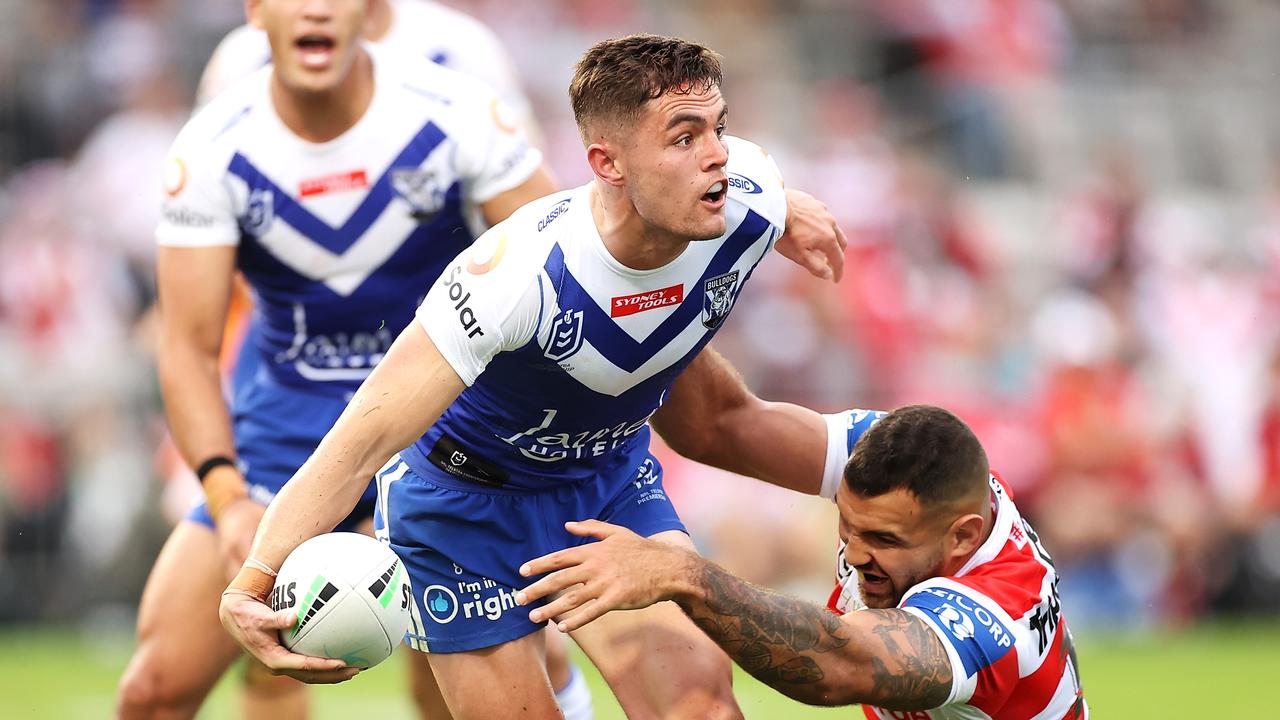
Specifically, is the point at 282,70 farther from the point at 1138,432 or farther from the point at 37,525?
the point at 1138,432

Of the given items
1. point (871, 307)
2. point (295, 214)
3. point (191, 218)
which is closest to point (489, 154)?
point (295, 214)

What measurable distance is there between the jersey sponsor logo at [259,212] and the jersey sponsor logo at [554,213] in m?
1.53

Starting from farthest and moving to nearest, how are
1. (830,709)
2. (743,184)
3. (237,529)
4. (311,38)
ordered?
(830,709), (311,38), (237,529), (743,184)

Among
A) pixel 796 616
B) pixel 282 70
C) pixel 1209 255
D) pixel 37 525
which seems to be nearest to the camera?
pixel 796 616

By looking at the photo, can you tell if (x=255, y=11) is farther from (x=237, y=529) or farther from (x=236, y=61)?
(x=237, y=529)

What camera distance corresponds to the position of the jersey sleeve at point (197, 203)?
630cm

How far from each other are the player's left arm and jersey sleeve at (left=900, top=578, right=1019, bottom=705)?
0.99 m

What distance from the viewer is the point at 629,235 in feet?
16.9

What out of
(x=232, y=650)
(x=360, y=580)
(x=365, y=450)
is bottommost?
(x=232, y=650)

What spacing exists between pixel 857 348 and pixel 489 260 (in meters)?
8.77

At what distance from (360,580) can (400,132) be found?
2.09 m

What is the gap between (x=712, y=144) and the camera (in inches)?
200

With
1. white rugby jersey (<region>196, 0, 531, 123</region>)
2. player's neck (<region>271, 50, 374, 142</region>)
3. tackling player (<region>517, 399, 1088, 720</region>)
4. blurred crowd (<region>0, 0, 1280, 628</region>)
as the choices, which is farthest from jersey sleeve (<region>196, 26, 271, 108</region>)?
blurred crowd (<region>0, 0, 1280, 628</region>)

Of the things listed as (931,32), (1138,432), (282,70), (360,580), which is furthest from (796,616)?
(931,32)
